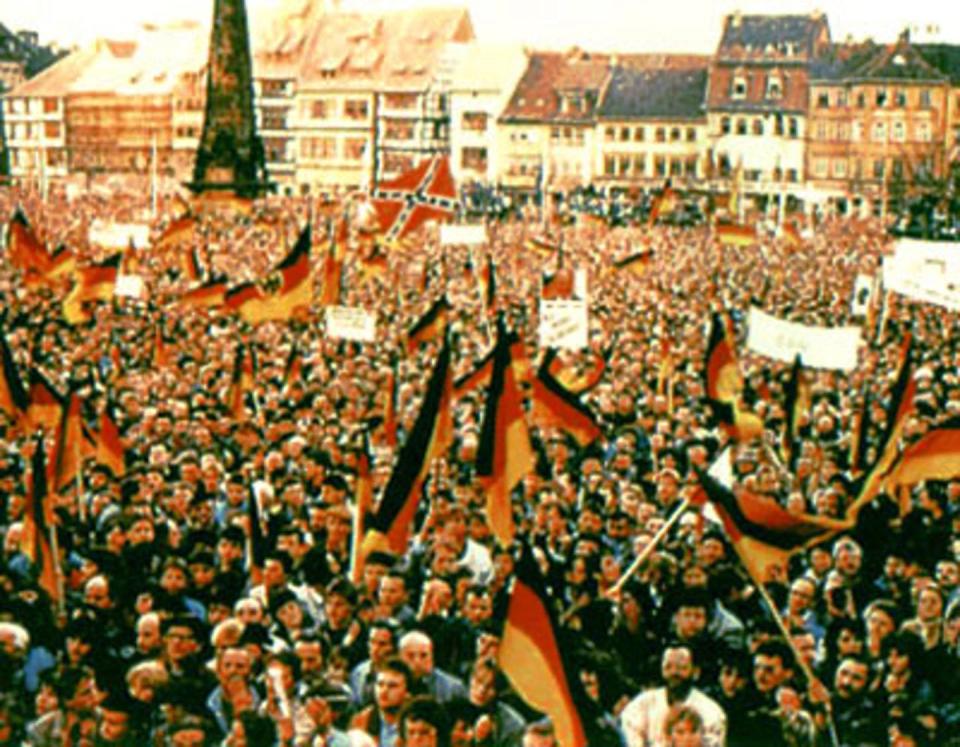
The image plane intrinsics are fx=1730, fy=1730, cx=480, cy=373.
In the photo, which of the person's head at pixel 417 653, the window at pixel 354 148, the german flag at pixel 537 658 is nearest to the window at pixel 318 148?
the window at pixel 354 148

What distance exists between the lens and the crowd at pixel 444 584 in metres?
7.60

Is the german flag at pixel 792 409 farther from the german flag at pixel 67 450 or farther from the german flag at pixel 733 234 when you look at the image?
the german flag at pixel 733 234

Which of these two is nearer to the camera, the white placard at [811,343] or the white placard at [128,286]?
the white placard at [811,343]

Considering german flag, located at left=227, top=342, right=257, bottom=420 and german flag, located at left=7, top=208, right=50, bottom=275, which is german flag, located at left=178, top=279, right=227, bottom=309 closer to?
german flag, located at left=7, top=208, right=50, bottom=275

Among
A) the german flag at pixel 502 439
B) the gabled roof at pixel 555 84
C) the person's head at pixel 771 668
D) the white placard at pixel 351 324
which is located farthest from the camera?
the gabled roof at pixel 555 84

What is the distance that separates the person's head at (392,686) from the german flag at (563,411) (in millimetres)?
6381

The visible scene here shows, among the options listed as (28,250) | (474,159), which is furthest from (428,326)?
(474,159)

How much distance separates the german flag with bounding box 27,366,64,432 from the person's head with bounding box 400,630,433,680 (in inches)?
270

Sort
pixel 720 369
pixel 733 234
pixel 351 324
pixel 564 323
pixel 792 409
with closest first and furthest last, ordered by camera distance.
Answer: pixel 792 409 → pixel 720 369 → pixel 564 323 → pixel 351 324 → pixel 733 234

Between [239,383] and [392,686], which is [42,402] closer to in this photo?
[239,383]

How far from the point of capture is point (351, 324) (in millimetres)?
18438

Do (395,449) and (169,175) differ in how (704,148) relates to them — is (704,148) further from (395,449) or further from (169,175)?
(395,449)

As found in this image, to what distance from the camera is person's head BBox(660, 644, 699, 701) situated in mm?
7504

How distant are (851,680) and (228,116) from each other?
149ft
